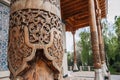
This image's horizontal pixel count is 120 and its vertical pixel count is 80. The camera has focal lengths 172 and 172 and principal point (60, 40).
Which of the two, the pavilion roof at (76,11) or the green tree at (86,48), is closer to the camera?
the pavilion roof at (76,11)

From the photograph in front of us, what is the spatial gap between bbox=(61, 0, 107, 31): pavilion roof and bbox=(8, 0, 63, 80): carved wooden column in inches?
258

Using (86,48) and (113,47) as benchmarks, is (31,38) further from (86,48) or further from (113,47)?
(86,48)

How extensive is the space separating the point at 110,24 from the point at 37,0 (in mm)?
27749

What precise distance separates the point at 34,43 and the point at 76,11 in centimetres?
777

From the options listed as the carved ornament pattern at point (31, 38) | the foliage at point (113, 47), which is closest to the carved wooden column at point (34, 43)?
the carved ornament pattern at point (31, 38)

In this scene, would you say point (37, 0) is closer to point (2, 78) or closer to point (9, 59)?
point (9, 59)

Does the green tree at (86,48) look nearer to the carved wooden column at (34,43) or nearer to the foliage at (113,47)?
the foliage at (113,47)

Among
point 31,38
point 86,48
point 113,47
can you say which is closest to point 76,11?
point 31,38

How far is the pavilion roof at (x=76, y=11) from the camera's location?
7.31 m

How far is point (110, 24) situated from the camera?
27.2m

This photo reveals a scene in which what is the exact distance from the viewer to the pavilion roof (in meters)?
7.31

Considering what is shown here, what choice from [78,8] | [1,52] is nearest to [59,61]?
[1,52]

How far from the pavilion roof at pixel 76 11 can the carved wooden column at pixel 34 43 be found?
6.56 meters

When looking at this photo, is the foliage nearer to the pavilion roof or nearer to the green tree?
the green tree
